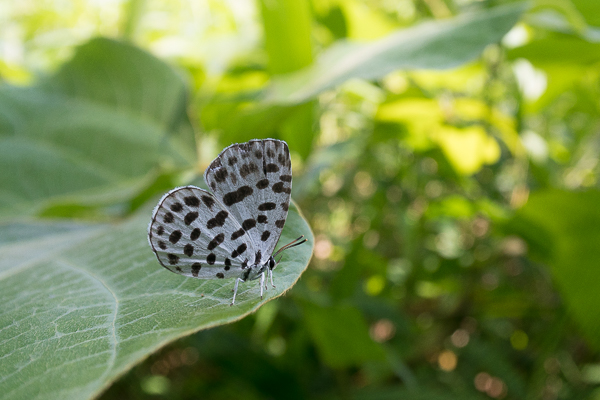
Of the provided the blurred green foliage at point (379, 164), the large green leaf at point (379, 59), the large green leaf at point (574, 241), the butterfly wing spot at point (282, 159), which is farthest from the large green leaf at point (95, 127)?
the large green leaf at point (574, 241)

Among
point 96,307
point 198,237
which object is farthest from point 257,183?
point 96,307

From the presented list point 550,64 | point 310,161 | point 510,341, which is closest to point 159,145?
point 310,161

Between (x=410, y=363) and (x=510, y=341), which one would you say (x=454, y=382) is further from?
(x=510, y=341)

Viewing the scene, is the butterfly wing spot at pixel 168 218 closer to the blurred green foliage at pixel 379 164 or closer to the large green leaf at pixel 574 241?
the blurred green foliage at pixel 379 164

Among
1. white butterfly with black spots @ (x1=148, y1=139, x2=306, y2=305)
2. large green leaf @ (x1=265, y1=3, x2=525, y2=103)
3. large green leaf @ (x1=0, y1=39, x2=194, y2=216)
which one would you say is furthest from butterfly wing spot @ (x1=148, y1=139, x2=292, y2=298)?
large green leaf @ (x1=0, y1=39, x2=194, y2=216)

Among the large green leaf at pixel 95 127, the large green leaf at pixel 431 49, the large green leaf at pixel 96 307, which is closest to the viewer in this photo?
the large green leaf at pixel 96 307

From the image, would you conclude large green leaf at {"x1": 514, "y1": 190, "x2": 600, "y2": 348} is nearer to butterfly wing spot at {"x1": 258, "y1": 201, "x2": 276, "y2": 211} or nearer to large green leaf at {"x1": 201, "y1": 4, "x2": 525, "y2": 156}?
large green leaf at {"x1": 201, "y1": 4, "x2": 525, "y2": 156}
